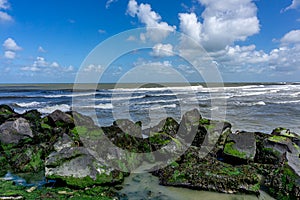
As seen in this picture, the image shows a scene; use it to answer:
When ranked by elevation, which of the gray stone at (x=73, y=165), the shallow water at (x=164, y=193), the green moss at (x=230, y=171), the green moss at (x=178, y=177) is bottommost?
the shallow water at (x=164, y=193)

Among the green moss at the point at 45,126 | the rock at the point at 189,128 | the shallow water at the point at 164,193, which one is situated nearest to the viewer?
the shallow water at the point at 164,193

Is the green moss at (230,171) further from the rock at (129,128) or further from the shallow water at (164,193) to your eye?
the rock at (129,128)

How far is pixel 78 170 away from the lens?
573 cm

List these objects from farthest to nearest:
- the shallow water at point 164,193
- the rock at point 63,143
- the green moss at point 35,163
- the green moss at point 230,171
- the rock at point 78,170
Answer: the rock at point 63,143 < the green moss at point 35,163 < the green moss at point 230,171 < the rock at point 78,170 < the shallow water at point 164,193

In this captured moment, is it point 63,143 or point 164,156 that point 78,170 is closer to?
point 63,143

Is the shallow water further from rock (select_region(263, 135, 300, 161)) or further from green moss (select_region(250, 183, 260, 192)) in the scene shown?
rock (select_region(263, 135, 300, 161))

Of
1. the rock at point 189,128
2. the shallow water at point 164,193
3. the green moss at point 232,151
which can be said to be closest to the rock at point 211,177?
the shallow water at point 164,193

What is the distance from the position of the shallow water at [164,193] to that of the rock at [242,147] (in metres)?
1.44

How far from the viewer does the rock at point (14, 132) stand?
8.22 meters

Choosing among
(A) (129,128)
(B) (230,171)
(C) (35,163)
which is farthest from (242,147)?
(C) (35,163)

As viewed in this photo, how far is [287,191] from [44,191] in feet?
17.8

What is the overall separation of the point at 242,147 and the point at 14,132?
7.56m

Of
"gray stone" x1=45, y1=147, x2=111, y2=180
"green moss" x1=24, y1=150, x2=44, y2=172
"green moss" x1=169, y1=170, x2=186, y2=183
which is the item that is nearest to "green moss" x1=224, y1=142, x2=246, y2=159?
"green moss" x1=169, y1=170, x2=186, y2=183

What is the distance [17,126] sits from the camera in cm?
857
